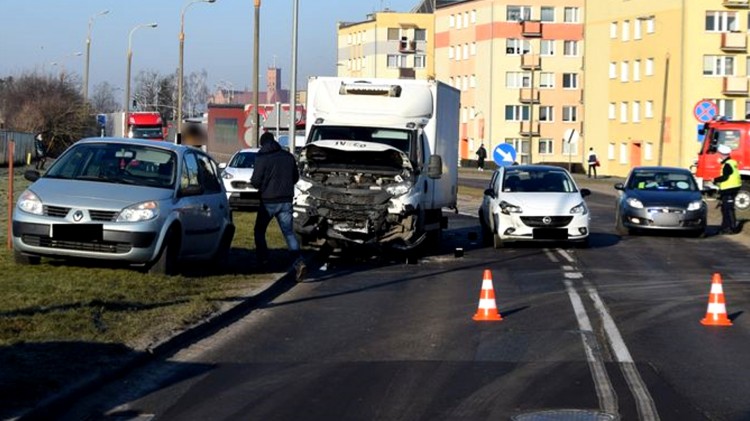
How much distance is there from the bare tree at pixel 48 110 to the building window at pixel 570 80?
4197 centimetres

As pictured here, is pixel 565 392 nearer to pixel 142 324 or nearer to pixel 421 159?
pixel 142 324

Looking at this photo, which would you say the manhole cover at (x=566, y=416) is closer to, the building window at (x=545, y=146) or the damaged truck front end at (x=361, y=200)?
the damaged truck front end at (x=361, y=200)

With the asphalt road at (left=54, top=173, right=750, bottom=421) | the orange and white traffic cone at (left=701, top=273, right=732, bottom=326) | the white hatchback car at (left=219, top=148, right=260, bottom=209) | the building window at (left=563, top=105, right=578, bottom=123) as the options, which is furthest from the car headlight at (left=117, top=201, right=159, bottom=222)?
the building window at (left=563, top=105, right=578, bottom=123)

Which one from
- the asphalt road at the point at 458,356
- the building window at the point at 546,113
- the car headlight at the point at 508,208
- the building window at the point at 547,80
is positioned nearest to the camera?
the asphalt road at the point at 458,356

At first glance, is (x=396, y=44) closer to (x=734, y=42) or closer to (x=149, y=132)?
(x=734, y=42)

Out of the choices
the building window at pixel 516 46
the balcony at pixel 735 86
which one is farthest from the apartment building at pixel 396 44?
the balcony at pixel 735 86

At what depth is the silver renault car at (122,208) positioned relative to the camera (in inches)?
571

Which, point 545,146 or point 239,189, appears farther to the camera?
point 545,146

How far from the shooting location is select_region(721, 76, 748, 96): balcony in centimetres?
7162

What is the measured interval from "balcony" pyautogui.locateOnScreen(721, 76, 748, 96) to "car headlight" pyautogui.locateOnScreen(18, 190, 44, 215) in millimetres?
61946

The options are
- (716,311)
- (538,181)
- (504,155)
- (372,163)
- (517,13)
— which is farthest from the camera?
(517,13)

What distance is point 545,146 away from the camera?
322ft

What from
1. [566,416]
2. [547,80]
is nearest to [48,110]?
[547,80]

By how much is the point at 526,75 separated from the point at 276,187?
269 feet
